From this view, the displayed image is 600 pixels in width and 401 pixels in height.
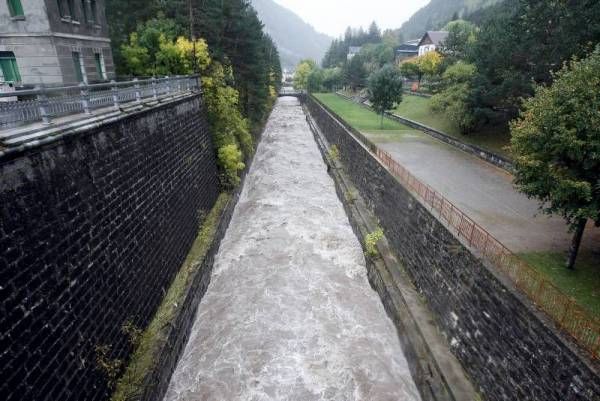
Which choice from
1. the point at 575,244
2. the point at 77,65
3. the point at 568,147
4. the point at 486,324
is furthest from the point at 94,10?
the point at 575,244

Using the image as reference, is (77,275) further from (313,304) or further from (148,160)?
(313,304)

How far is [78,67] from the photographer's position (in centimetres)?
Result: 1669

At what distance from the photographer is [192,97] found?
17.0m

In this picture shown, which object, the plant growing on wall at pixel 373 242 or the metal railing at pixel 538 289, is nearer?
the metal railing at pixel 538 289

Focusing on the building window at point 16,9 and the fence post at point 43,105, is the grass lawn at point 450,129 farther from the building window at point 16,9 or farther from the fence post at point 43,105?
the building window at point 16,9

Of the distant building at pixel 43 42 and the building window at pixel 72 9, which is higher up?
the building window at pixel 72 9

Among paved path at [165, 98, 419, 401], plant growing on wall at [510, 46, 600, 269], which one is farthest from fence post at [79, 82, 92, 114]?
plant growing on wall at [510, 46, 600, 269]

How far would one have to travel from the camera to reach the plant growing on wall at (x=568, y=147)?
7758 millimetres

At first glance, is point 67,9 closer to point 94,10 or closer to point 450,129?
point 94,10

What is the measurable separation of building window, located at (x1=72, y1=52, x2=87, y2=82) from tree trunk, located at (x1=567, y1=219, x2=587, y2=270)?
19346 millimetres

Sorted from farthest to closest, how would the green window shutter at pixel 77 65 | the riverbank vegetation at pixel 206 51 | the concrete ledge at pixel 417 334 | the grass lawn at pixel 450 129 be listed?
the grass lawn at pixel 450 129
the riverbank vegetation at pixel 206 51
the green window shutter at pixel 77 65
the concrete ledge at pixel 417 334

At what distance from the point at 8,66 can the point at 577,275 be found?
20772 millimetres

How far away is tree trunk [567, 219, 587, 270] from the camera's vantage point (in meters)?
8.53

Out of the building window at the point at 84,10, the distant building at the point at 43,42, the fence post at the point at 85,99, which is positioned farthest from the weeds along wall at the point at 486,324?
the building window at the point at 84,10
